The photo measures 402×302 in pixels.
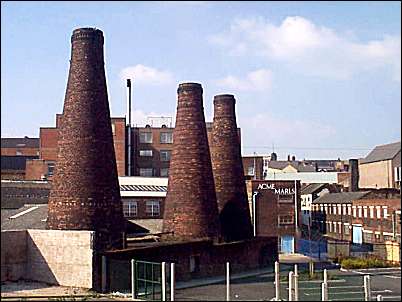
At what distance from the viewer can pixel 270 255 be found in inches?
1651

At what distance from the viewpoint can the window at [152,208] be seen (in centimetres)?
4909

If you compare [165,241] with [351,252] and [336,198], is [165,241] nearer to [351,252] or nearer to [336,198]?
[351,252]

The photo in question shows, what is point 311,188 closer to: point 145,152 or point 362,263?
point 145,152

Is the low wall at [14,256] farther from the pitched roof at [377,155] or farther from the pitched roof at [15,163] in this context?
the pitched roof at [15,163]

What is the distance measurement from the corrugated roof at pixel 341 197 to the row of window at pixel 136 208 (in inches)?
820

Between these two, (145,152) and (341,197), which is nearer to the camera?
(341,197)

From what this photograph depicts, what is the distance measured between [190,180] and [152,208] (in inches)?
624

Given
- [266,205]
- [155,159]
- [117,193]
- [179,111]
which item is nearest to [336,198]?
[266,205]

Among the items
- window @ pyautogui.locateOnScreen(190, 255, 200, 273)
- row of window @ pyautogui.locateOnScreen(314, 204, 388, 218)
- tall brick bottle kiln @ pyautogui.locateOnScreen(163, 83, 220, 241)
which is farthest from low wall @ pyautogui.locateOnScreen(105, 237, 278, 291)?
row of window @ pyautogui.locateOnScreen(314, 204, 388, 218)

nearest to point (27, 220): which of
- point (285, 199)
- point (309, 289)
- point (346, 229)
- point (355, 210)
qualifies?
point (309, 289)

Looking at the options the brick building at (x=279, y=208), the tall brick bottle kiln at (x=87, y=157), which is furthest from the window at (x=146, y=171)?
the tall brick bottle kiln at (x=87, y=157)

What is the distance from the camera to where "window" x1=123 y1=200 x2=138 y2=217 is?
48144 millimetres

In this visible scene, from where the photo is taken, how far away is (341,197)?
66.9 metres

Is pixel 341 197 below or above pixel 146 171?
below
